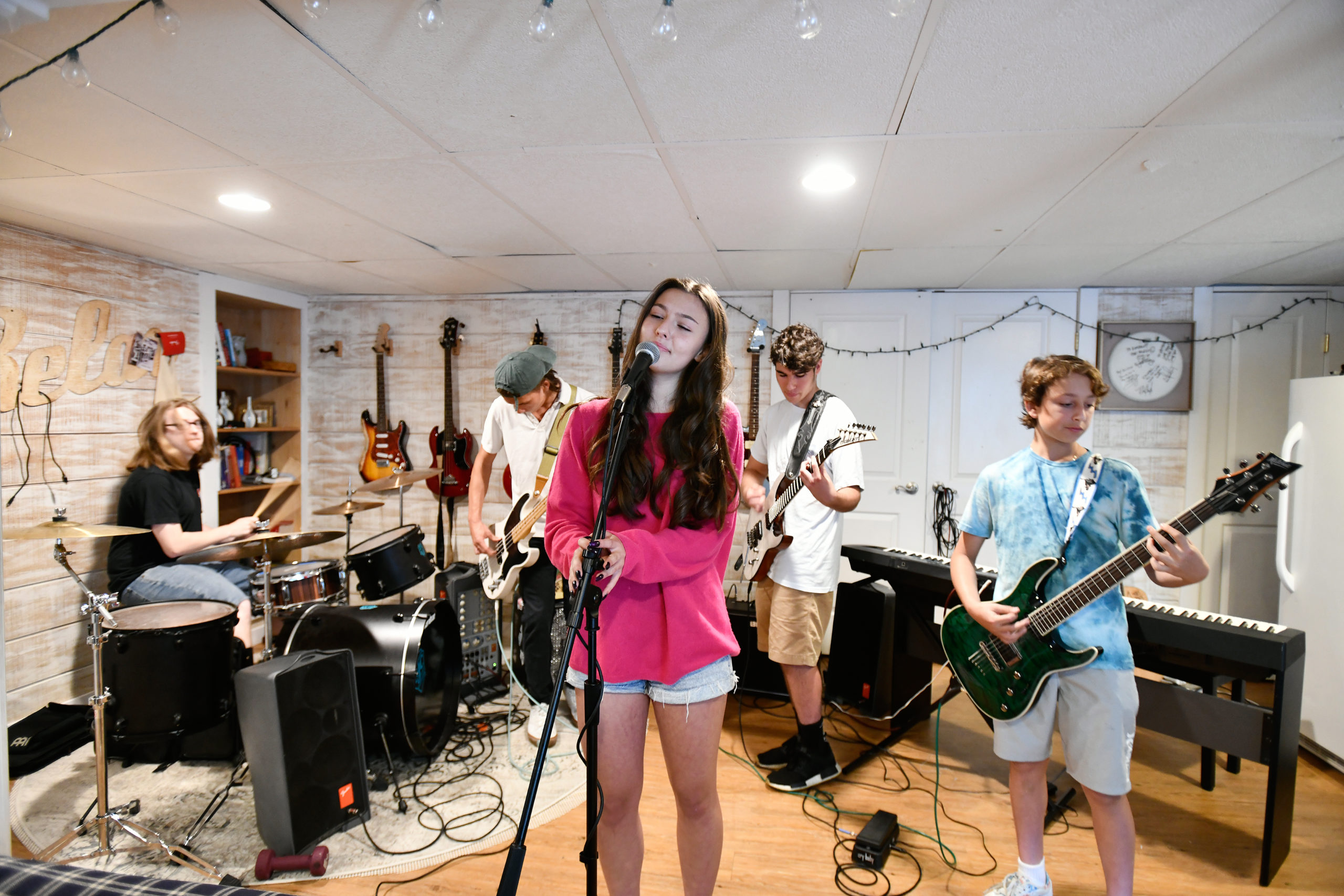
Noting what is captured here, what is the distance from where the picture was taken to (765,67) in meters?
1.48

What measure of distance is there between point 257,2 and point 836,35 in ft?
3.85

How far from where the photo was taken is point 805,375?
2426mm

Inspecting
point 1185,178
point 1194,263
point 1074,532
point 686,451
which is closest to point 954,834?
point 1074,532

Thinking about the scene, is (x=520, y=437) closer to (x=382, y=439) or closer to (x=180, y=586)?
(x=180, y=586)

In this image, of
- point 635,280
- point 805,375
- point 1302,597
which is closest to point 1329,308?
point 1302,597

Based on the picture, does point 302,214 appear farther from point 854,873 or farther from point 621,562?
point 854,873

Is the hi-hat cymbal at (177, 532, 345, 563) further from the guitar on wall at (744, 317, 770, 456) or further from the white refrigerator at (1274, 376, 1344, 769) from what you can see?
the white refrigerator at (1274, 376, 1344, 769)

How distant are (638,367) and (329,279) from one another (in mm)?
3551

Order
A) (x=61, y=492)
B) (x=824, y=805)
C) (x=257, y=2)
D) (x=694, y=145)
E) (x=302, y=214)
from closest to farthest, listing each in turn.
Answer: (x=257, y=2)
(x=694, y=145)
(x=824, y=805)
(x=302, y=214)
(x=61, y=492)

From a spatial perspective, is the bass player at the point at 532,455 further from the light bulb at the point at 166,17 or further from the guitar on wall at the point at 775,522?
the light bulb at the point at 166,17

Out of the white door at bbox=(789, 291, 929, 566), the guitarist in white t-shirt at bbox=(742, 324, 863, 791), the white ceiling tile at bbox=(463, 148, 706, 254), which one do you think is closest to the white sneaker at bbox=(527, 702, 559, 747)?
the guitarist in white t-shirt at bbox=(742, 324, 863, 791)

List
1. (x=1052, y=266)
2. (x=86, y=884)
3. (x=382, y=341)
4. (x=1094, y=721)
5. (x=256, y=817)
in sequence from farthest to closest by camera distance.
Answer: (x=382, y=341) < (x=1052, y=266) < (x=256, y=817) < (x=1094, y=721) < (x=86, y=884)

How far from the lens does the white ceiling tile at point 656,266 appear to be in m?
3.24

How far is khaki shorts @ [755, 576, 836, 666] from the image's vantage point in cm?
240
